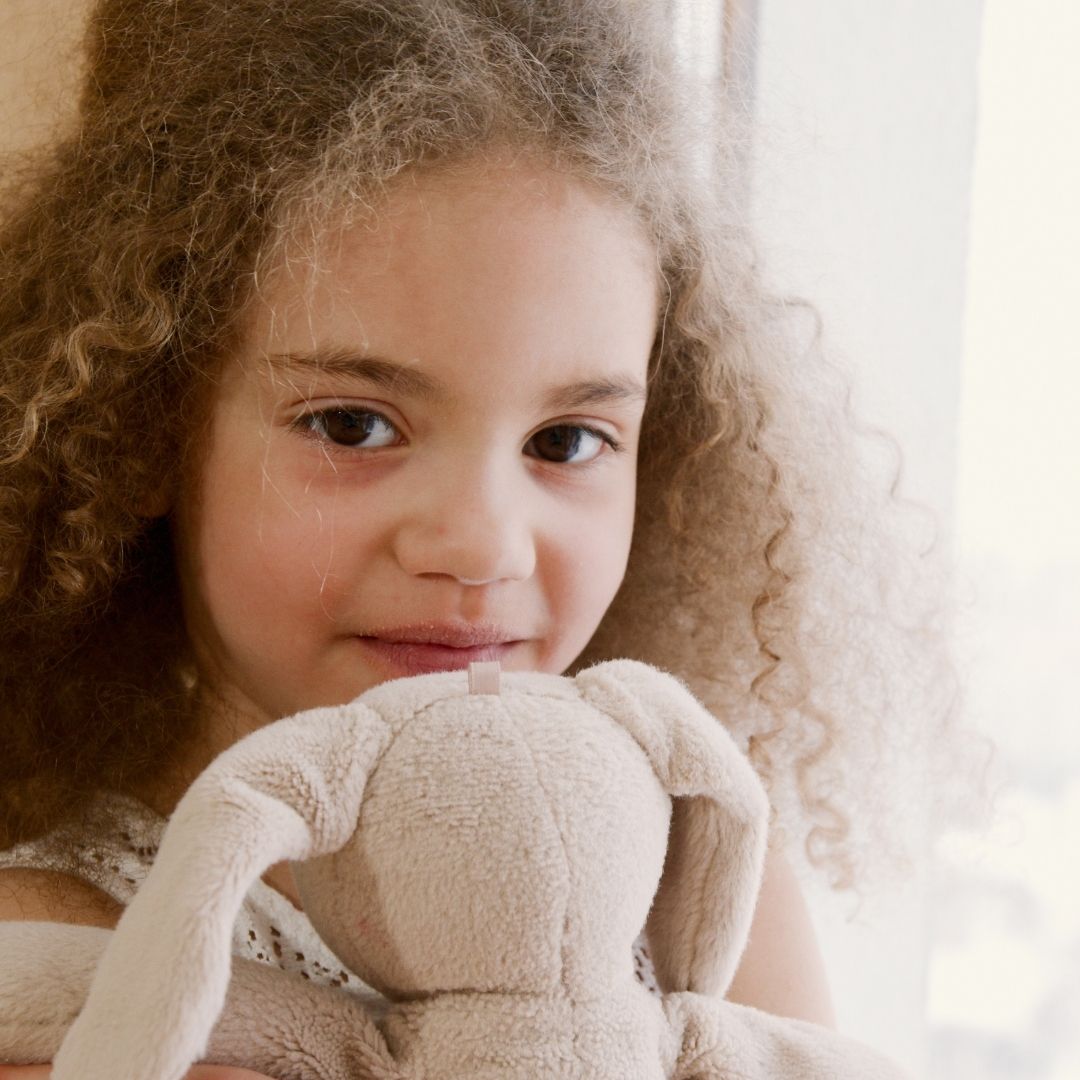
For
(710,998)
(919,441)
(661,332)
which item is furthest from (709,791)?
(919,441)

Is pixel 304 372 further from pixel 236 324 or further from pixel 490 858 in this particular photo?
pixel 490 858

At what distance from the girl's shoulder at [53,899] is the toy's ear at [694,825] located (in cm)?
31

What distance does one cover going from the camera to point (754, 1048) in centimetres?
58

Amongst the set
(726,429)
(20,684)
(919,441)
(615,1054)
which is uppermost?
(919,441)

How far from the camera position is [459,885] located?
50 cm

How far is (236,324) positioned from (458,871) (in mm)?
351

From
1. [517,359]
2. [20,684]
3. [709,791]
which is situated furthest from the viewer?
[20,684]

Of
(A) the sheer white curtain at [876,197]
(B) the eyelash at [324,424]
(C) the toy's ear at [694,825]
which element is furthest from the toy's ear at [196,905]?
(A) the sheer white curtain at [876,197]

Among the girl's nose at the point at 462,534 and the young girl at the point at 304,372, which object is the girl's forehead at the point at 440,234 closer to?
the young girl at the point at 304,372

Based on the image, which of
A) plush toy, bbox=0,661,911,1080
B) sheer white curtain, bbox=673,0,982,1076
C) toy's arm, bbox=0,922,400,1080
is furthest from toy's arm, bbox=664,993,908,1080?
sheer white curtain, bbox=673,0,982,1076

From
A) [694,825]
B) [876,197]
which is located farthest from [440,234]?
[876,197]

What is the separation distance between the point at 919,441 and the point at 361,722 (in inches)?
29.1

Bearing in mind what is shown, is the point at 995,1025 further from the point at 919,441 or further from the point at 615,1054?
the point at 615,1054

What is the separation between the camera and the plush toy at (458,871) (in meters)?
0.48
